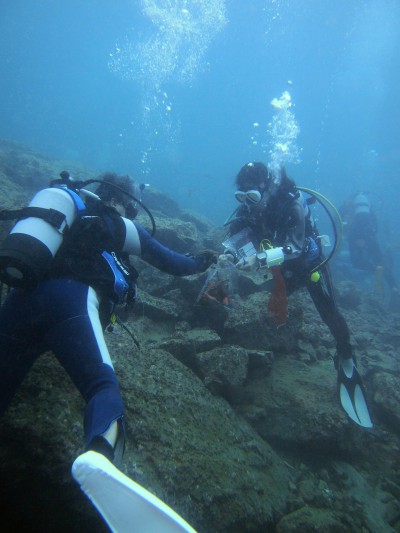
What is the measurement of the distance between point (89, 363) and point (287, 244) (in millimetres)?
3267

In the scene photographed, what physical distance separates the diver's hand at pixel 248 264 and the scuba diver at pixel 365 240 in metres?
13.2

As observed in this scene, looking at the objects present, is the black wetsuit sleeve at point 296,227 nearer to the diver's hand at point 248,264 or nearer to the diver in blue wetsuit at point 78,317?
the diver's hand at point 248,264

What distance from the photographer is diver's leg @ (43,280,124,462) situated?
4.61ft

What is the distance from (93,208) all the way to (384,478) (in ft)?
14.9

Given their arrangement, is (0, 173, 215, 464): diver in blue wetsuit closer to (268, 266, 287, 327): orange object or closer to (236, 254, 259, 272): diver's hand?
(236, 254, 259, 272): diver's hand

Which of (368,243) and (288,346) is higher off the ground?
(368,243)

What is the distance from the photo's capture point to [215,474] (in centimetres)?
237

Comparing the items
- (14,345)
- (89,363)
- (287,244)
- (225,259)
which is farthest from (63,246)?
(287,244)

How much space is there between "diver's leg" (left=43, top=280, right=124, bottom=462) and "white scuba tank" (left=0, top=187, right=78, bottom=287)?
0.70 feet

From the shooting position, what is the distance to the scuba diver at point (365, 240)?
582 inches

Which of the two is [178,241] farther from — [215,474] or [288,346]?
[215,474]

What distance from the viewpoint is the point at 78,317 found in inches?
71.6

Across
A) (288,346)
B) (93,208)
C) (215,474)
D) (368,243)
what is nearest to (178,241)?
(288,346)

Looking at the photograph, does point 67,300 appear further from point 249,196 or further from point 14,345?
point 249,196
